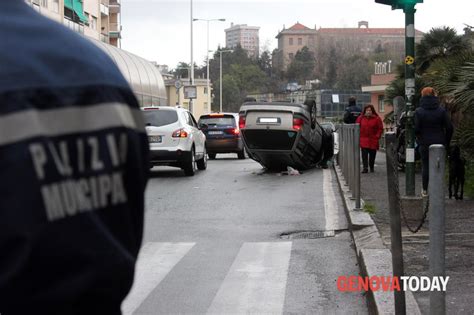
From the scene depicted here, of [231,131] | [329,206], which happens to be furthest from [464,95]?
[231,131]

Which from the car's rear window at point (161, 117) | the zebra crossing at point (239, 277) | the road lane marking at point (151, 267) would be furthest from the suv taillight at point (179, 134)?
the road lane marking at point (151, 267)

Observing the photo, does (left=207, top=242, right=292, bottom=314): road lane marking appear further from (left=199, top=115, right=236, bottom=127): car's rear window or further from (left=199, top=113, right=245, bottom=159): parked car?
(left=199, top=115, right=236, bottom=127): car's rear window

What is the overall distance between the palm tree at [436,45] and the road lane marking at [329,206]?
667 centimetres

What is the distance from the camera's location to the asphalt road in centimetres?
629

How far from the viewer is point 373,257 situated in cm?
711

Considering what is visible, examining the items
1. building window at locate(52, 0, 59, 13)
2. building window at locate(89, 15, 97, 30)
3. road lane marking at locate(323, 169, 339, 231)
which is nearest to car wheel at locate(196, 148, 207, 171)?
road lane marking at locate(323, 169, 339, 231)

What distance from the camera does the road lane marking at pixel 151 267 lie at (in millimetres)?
6391

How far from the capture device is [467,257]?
23.8ft

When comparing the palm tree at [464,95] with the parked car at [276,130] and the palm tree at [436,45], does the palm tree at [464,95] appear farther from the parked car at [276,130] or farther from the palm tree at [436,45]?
the palm tree at [436,45]

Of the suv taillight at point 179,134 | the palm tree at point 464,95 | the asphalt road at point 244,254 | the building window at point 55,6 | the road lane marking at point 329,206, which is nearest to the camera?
the asphalt road at point 244,254

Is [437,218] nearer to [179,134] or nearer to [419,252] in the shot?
[419,252]

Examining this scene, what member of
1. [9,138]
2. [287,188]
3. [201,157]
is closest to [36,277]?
[9,138]

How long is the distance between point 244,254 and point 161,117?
10.2 metres

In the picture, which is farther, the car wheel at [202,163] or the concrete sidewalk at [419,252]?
the car wheel at [202,163]
